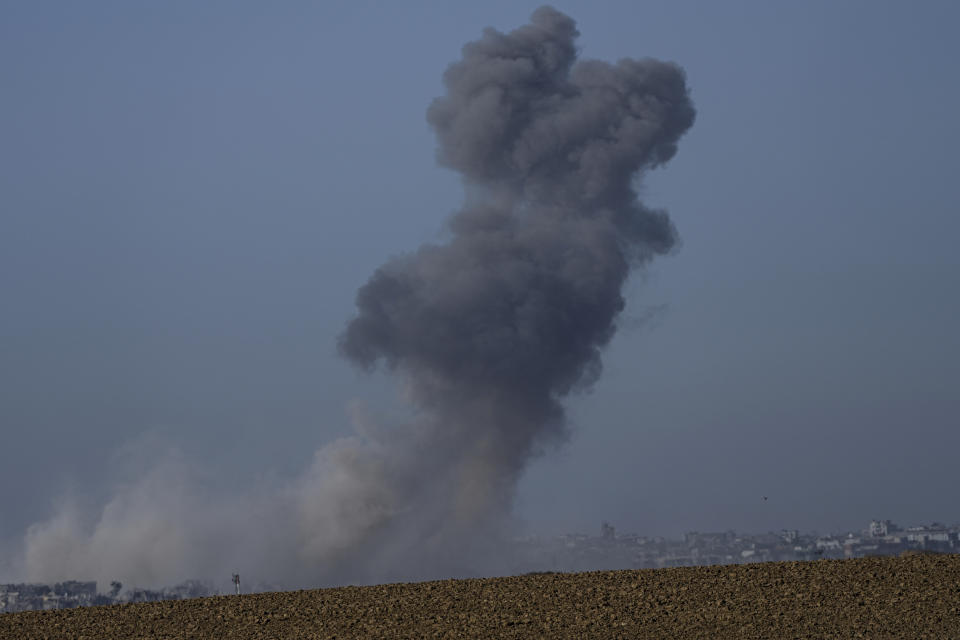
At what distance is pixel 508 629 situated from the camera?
99.2ft

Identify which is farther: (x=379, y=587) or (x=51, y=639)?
(x=379, y=587)

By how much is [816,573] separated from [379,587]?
12.2 m

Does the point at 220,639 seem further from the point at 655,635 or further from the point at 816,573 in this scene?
the point at 816,573

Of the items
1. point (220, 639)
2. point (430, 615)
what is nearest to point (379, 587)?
point (430, 615)

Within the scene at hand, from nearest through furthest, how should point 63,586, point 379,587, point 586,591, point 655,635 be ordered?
point 655,635 → point 586,591 → point 379,587 → point 63,586

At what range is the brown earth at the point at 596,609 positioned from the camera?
29.7 metres

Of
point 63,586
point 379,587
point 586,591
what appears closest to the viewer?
point 586,591

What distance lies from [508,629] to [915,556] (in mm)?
15175

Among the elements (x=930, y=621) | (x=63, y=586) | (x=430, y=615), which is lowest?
(x=930, y=621)

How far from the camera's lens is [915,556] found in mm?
39188

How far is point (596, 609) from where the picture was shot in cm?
3231

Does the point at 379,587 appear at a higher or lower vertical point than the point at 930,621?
higher

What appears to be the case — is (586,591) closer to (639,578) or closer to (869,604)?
(639,578)

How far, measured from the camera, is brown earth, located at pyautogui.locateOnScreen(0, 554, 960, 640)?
1171 inches
